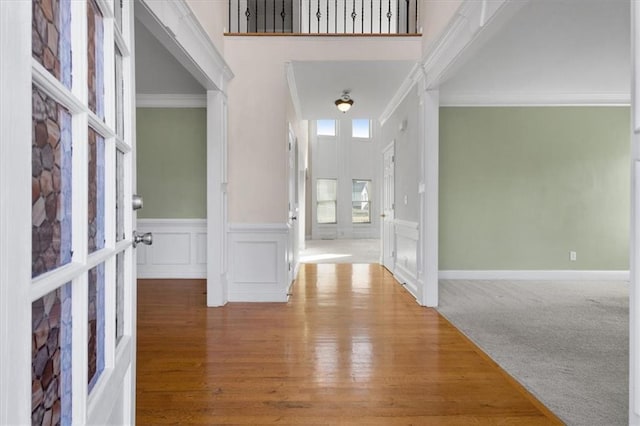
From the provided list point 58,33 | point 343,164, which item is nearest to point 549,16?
point 58,33

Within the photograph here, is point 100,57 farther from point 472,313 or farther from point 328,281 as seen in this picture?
point 328,281

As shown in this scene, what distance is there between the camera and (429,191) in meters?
4.19

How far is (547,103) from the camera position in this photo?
18.7ft

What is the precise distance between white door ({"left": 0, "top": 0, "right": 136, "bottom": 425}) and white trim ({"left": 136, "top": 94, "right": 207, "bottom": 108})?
4.65m

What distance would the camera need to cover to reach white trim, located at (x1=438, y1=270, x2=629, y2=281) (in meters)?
5.70

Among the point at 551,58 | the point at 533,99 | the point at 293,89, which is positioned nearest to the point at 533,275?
the point at 533,99

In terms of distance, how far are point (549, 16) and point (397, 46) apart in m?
1.54

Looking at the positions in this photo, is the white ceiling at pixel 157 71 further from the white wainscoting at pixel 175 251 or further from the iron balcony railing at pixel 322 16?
the white wainscoting at pixel 175 251

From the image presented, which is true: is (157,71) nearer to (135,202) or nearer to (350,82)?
(350,82)

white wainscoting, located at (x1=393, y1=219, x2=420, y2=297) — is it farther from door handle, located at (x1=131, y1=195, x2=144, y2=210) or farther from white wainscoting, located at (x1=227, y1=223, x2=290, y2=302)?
door handle, located at (x1=131, y1=195, x2=144, y2=210)

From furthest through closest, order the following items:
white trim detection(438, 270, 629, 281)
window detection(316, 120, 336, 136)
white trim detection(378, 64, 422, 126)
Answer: window detection(316, 120, 336, 136) < white trim detection(438, 270, 629, 281) < white trim detection(378, 64, 422, 126)

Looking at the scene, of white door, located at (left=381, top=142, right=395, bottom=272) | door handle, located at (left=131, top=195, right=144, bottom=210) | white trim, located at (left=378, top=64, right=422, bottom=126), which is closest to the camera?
door handle, located at (left=131, top=195, right=144, bottom=210)

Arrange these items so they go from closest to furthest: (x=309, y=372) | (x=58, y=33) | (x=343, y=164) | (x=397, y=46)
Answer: (x=58, y=33) < (x=309, y=372) < (x=397, y=46) < (x=343, y=164)
